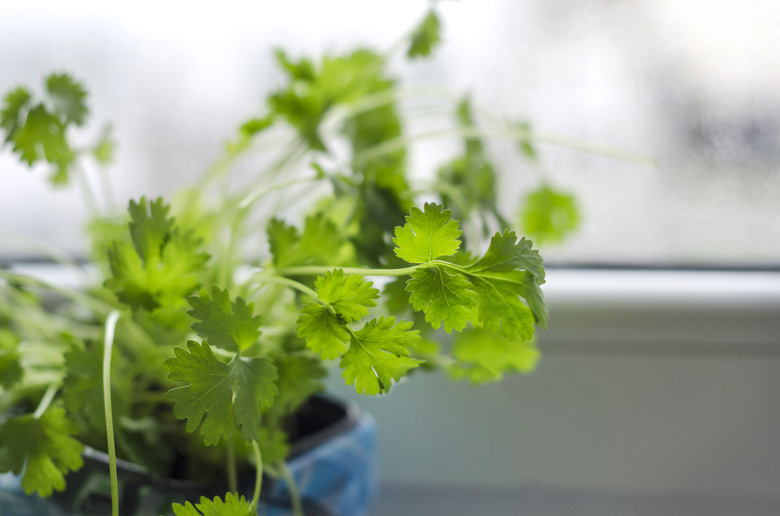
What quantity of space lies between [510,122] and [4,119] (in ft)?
1.25

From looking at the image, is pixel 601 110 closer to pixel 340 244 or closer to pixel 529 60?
pixel 529 60

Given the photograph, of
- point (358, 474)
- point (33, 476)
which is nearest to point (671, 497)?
point (358, 474)

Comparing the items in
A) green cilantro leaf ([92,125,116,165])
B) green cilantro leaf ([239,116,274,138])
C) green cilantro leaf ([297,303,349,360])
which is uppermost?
green cilantro leaf ([239,116,274,138])

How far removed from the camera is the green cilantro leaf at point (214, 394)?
0.27 meters

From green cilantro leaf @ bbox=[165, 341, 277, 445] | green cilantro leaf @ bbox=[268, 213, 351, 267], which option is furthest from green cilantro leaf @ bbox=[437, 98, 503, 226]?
green cilantro leaf @ bbox=[165, 341, 277, 445]

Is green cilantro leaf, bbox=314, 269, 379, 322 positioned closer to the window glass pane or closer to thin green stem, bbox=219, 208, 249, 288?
thin green stem, bbox=219, 208, 249, 288

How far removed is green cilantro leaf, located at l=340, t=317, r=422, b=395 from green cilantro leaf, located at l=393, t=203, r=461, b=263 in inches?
1.4

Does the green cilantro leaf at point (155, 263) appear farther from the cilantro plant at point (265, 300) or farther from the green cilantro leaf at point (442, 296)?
the green cilantro leaf at point (442, 296)

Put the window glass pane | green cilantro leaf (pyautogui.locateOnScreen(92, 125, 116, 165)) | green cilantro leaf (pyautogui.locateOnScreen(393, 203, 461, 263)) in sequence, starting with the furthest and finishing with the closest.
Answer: the window glass pane < green cilantro leaf (pyautogui.locateOnScreen(92, 125, 116, 165)) < green cilantro leaf (pyautogui.locateOnScreen(393, 203, 461, 263))

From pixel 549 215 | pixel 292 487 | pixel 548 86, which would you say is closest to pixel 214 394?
pixel 292 487

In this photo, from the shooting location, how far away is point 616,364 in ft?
2.01

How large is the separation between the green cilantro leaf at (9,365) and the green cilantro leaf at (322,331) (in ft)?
0.69

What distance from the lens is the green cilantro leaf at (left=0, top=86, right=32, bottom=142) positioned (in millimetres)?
381

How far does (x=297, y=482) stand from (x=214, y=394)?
0.53 ft
